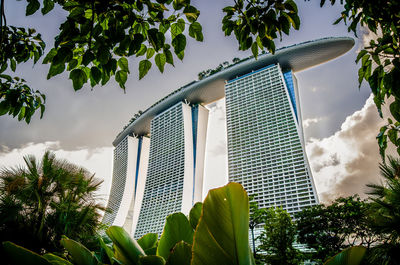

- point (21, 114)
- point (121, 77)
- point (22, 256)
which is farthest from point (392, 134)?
point (21, 114)

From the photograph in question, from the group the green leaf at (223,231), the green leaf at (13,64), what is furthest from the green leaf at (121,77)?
the green leaf at (13,64)

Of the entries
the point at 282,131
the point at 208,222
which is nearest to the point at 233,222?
the point at 208,222

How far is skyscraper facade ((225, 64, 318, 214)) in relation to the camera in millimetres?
27438

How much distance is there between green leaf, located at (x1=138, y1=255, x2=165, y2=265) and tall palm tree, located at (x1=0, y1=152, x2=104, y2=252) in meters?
4.59

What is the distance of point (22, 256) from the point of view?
0.69 meters

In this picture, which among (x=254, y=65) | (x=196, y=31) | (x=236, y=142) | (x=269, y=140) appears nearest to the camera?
(x=196, y=31)

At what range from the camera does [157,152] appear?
4556 centimetres

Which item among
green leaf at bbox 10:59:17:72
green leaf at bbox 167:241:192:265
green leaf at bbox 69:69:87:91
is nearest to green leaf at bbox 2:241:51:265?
green leaf at bbox 167:241:192:265

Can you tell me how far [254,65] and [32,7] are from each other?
1532 inches

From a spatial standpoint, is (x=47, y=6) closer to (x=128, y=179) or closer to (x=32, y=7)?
(x=32, y=7)

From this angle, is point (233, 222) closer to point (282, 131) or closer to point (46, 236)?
point (46, 236)

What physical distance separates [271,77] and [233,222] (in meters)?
36.5

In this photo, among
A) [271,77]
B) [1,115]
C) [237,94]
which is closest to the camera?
[1,115]

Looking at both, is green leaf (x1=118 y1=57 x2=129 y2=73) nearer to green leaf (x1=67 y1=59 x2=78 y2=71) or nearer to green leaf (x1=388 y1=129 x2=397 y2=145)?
green leaf (x1=67 y1=59 x2=78 y2=71)
